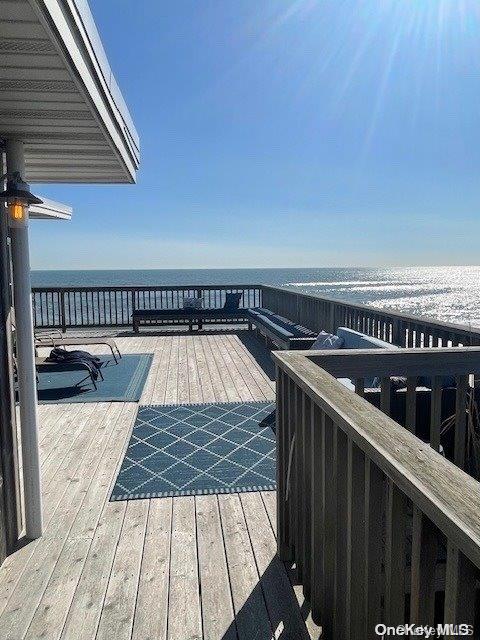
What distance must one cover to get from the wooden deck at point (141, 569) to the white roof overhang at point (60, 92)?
201 centimetres

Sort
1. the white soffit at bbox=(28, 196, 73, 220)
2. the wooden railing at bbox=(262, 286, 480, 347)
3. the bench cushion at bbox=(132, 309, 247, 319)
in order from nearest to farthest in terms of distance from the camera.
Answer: the white soffit at bbox=(28, 196, 73, 220) < the wooden railing at bbox=(262, 286, 480, 347) < the bench cushion at bbox=(132, 309, 247, 319)

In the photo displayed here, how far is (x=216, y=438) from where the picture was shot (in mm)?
3625

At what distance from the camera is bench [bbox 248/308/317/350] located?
4957 mm

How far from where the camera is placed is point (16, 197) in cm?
200

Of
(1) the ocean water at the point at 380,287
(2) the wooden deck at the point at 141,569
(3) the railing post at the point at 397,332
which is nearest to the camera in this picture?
(2) the wooden deck at the point at 141,569

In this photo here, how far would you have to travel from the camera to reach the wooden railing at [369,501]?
0.73m

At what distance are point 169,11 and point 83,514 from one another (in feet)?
20.2

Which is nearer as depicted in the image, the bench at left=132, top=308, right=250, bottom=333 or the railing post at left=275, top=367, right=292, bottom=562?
the railing post at left=275, top=367, right=292, bottom=562

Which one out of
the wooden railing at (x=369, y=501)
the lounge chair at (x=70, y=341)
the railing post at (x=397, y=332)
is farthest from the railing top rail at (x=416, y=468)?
the lounge chair at (x=70, y=341)

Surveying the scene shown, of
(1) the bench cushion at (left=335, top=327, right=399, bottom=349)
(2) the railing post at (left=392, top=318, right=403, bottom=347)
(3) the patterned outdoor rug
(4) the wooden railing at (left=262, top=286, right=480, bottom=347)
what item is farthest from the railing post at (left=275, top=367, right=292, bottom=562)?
(2) the railing post at (left=392, top=318, right=403, bottom=347)

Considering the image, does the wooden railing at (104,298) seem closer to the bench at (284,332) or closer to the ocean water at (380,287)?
the ocean water at (380,287)

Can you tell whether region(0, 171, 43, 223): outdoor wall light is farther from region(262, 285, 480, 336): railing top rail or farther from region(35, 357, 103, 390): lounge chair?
region(35, 357, 103, 390): lounge chair

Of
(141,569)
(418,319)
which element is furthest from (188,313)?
(141,569)

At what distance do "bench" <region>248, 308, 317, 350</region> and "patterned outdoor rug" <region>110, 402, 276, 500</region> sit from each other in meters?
0.82
